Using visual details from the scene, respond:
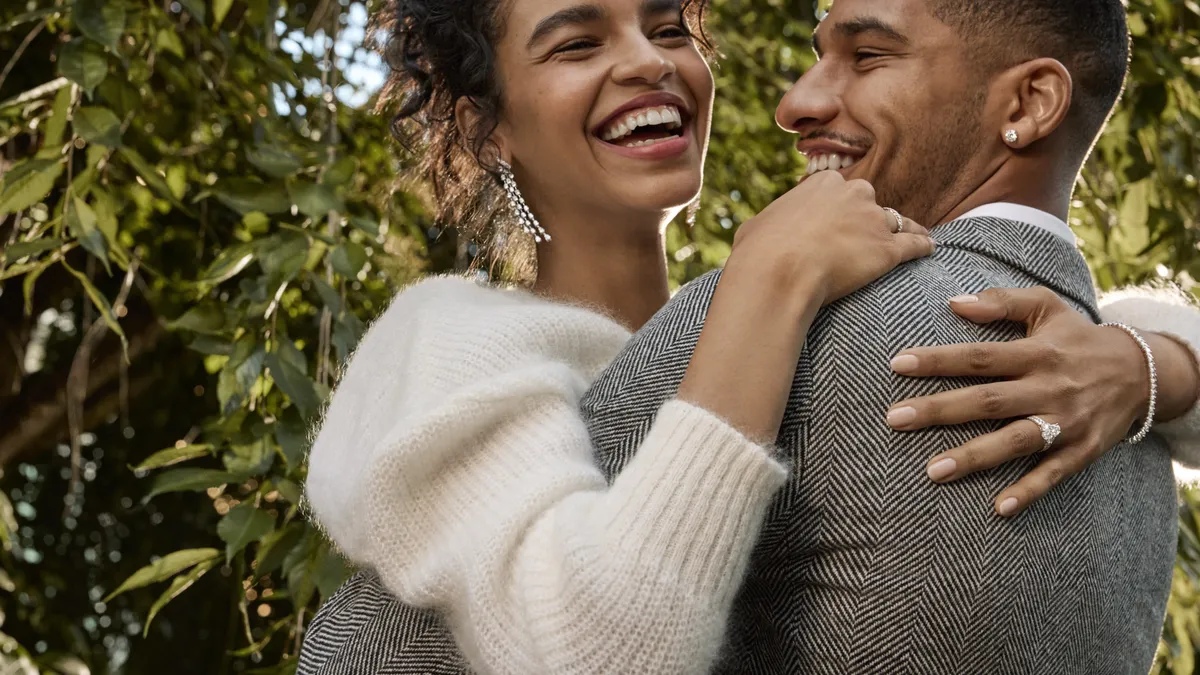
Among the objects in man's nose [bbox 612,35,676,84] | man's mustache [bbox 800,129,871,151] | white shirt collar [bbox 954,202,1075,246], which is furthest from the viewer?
man's nose [bbox 612,35,676,84]

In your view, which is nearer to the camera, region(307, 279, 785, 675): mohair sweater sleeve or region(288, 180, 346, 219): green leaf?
region(307, 279, 785, 675): mohair sweater sleeve

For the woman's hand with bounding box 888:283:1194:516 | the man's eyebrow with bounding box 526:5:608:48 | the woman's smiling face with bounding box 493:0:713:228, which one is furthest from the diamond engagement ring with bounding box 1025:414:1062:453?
the man's eyebrow with bounding box 526:5:608:48

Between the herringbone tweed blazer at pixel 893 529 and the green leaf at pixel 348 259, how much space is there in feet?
3.09

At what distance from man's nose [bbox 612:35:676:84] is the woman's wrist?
2.74 feet

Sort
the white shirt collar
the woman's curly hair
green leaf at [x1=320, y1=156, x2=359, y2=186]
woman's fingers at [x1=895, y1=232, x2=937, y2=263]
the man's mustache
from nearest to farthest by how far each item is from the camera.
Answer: woman's fingers at [x1=895, y1=232, x2=937, y2=263] < the white shirt collar < the man's mustache < the woman's curly hair < green leaf at [x1=320, y1=156, x2=359, y2=186]

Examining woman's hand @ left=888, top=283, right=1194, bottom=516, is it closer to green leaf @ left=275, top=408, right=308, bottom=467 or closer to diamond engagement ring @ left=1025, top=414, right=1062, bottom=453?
diamond engagement ring @ left=1025, top=414, right=1062, bottom=453

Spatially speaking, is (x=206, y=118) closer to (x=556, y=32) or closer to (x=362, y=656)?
(x=556, y=32)

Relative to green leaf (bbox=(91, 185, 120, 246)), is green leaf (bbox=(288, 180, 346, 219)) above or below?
above

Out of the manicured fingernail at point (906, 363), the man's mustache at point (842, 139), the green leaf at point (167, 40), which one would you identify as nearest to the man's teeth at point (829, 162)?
the man's mustache at point (842, 139)

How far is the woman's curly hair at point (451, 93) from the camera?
7.12 ft

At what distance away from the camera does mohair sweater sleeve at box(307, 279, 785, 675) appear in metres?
1.23

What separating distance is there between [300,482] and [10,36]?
2286 mm

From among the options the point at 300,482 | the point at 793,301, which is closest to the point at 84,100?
the point at 300,482

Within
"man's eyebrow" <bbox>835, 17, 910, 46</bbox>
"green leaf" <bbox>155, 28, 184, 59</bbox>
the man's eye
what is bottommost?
"green leaf" <bbox>155, 28, 184, 59</bbox>
